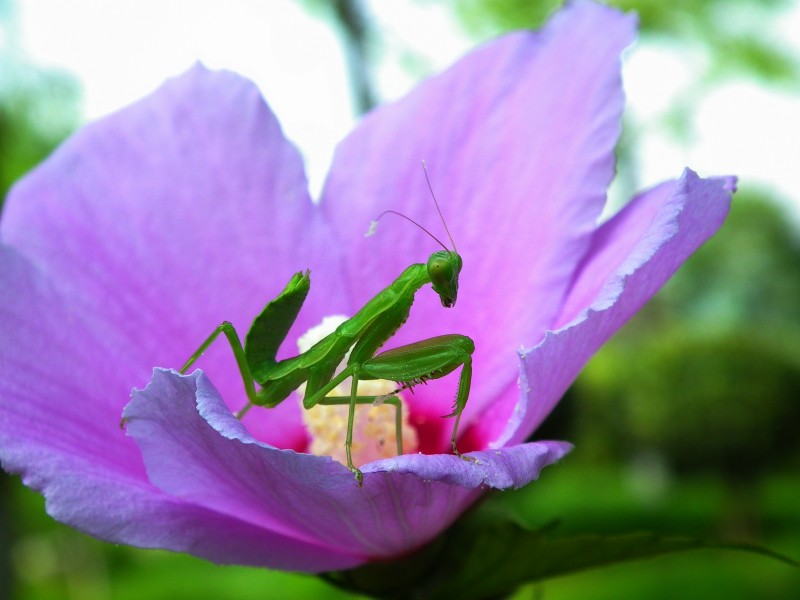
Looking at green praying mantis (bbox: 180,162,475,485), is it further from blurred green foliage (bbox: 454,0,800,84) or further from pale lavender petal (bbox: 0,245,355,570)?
blurred green foliage (bbox: 454,0,800,84)

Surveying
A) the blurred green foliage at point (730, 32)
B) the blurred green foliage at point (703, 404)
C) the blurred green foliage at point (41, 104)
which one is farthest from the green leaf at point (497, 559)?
the blurred green foliage at point (730, 32)

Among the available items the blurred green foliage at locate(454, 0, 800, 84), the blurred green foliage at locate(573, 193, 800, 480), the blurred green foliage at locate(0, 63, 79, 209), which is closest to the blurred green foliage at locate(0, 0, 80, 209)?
the blurred green foliage at locate(0, 63, 79, 209)

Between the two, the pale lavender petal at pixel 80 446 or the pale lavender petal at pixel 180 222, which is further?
the pale lavender petal at pixel 180 222

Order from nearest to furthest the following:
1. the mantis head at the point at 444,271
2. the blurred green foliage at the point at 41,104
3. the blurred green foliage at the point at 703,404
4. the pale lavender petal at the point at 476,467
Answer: the pale lavender petal at the point at 476,467, the mantis head at the point at 444,271, the blurred green foliage at the point at 41,104, the blurred green foliage at the point at 703,404

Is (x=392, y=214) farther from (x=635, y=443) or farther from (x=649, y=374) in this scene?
(x=635, y=443)

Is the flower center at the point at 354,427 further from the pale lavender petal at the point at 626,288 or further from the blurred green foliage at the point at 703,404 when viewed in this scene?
the blurred green foliage at the point at 703,404

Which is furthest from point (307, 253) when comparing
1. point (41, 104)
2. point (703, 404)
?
point (703, 404)

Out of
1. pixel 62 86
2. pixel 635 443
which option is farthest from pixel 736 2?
pixel 62 86
